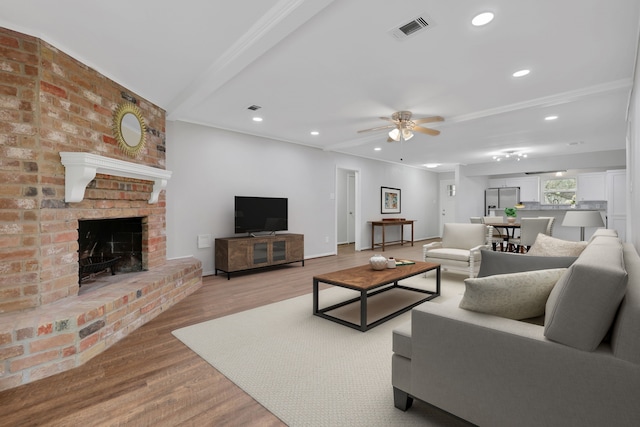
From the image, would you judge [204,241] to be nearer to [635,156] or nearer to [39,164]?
[39,164]

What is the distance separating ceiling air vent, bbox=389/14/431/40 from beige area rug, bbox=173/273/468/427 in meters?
1.84

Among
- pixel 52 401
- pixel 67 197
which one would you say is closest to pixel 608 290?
pixel 52 401

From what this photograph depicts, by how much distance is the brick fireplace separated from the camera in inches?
80.6

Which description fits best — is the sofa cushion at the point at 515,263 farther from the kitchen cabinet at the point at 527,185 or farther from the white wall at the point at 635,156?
the kitchen cabinet at the point at 527,185

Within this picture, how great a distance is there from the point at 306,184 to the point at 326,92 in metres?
2.90

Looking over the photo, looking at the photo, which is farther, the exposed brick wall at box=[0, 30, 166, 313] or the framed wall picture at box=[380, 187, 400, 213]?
the framed wall picture at box=[380, 187, 400, 213]

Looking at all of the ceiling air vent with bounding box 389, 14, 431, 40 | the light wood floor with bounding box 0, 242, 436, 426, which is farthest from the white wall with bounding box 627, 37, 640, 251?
the light wood floor with bounding box 0, 242, 436, 426

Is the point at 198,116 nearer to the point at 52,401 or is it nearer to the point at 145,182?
the point at 145,182

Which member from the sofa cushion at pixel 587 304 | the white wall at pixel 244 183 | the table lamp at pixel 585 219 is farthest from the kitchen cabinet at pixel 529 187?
the sofa cushion at pixel 587 304

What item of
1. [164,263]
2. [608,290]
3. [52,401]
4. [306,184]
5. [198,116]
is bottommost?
→ [52,401]

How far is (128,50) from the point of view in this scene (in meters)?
2.61

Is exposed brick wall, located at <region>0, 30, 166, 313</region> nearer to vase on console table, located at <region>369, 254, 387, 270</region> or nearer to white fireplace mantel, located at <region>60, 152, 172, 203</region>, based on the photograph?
white fireplace mantel, located at <region>60, 152, 172, 203</region>

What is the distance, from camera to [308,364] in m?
2.12

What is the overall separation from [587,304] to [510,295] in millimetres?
345
